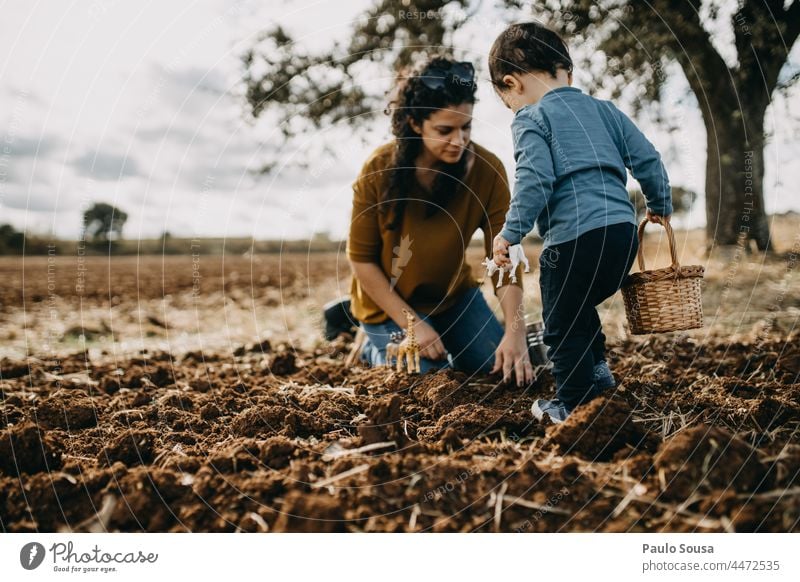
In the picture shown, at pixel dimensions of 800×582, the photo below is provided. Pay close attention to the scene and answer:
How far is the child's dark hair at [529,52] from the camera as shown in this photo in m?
2.90

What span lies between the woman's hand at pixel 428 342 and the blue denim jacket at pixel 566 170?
120cm

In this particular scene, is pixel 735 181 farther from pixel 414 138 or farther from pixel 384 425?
pixel 384 425

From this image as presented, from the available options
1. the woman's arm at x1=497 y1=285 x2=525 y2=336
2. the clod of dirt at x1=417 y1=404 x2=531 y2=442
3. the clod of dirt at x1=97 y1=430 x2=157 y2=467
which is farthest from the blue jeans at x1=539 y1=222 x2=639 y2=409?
the clod of dirt at x1=97 y1=430 x2=157 y2=467

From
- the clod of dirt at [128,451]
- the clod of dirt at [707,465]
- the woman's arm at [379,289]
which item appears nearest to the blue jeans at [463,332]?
the woman's arm at [379,289]

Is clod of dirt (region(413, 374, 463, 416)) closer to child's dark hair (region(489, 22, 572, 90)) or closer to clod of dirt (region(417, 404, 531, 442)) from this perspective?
clod of dirt (region(417, 404, 531, 442))

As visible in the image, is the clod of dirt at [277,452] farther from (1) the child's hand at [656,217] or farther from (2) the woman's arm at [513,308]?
(1) the child's hand at [656,217]

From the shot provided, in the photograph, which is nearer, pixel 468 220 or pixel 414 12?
pixel 468 220

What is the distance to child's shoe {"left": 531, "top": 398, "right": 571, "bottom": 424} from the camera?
284 centimetres

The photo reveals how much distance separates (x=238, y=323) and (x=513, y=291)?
422 centimetres

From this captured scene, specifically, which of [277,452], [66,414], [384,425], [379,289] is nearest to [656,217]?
A: [384,425]

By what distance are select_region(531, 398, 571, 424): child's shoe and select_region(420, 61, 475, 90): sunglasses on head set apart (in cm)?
179
